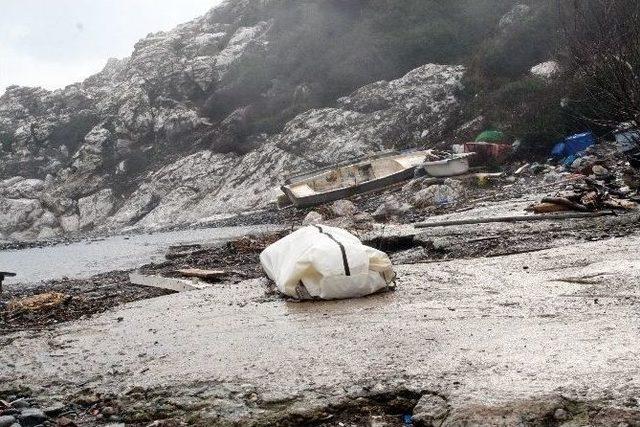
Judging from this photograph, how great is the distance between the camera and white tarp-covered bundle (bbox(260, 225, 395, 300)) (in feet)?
17.4

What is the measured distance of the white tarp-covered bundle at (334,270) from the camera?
17.4 feet

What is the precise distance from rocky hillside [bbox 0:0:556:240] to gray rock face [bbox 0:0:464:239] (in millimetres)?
100

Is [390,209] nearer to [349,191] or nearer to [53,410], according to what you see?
[349,191]

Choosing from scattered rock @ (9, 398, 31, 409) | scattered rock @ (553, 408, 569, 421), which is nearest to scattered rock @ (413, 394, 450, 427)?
scattered rock @ (553, 408, 569, 421)

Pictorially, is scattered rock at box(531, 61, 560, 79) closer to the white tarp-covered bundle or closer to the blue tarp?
the blue tarp

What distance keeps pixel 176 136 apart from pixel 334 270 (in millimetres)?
32983

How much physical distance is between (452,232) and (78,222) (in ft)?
111

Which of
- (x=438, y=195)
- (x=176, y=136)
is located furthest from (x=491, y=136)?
(x=176, y=136)

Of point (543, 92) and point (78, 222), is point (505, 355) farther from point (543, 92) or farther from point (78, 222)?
point (78, 222)

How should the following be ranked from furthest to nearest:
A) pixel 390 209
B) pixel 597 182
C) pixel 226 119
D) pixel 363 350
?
1. pixel 226 119
2. pixel 390 209
3. pixel 597 182
4. pixel 363 350

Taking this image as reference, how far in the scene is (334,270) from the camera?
17.4 ft

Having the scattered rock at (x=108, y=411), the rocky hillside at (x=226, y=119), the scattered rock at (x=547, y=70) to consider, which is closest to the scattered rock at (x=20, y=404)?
the scattered rock at (x=108, y=411)

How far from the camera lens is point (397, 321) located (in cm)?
424

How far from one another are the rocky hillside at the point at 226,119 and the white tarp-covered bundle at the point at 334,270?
59.1ft
